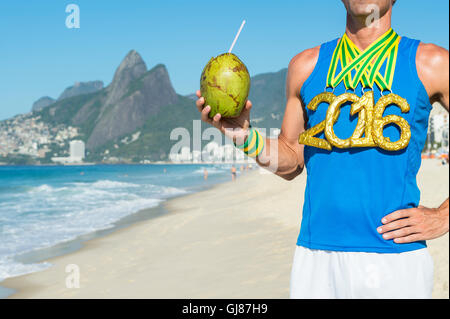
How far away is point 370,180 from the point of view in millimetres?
1846

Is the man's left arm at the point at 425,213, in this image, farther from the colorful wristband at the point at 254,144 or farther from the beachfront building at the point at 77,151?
the beachfront building at the point at 77,151

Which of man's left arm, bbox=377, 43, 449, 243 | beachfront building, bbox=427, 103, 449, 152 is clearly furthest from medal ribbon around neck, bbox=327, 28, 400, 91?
beachfront building, bbox=427, 103, 449, 152

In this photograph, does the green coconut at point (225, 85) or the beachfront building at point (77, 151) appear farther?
the beachfront building at point (77, 151)

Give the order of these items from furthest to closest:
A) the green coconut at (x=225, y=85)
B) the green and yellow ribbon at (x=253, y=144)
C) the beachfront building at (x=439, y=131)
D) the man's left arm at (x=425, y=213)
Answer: the beachfront building at (x=439, y=131)
the green and yellow ribbon at (x=253, y=144)
the green coconut at (x=225, y=85)
the man's left arm at (x=425, y=213)

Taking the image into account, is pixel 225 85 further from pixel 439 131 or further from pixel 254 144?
pixel 439 131

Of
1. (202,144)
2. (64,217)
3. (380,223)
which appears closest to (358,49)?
(380,223)

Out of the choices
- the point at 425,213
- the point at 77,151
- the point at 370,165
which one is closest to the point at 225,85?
the point at 370,165

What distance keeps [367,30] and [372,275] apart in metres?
1.15

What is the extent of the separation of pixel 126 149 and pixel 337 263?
182 metres

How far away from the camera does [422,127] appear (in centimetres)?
192

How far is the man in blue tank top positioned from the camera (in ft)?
5.99

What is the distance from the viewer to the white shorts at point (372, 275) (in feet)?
5.96

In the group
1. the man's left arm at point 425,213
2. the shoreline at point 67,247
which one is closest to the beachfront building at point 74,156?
the shoreline at point 67,247

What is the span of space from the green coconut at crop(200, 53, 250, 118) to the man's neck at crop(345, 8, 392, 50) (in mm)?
564
